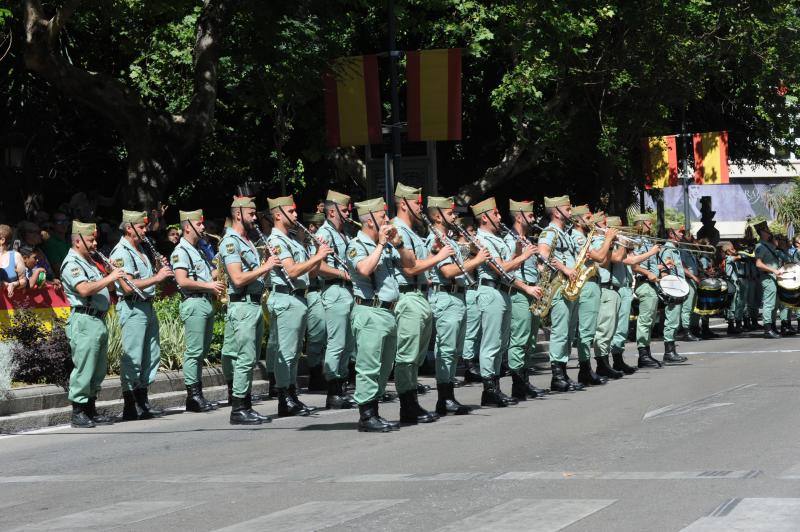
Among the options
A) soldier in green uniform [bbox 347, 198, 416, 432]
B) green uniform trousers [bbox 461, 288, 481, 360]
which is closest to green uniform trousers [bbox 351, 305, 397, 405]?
soldier in green uniform [bbox 347, 198, 416, 432]

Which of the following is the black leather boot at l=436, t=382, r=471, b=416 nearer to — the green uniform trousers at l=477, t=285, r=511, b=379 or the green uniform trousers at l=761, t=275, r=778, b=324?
the green uniform trousers at l=477, t=285, r=511, b=379

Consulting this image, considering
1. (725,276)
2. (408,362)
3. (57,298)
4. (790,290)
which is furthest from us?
(725,276)

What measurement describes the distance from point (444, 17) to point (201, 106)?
8118mm

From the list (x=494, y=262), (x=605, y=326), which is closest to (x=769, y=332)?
(x=605, y=326)

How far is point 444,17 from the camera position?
92.3 ft

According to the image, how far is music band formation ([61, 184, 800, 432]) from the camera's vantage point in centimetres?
1205

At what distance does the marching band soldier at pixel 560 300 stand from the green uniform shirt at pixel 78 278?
483cm

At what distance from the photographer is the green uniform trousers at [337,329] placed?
14.3 meters

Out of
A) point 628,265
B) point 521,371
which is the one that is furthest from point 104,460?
point 628,265

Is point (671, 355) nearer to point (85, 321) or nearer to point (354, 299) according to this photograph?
point (354, 299)

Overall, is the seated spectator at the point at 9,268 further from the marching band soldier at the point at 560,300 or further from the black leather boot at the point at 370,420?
the marching band soldier at the point at 560,300

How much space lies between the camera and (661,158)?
113 feet

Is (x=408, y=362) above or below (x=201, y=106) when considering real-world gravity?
below

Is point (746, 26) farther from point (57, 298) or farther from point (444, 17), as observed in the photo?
point (57, 298)
